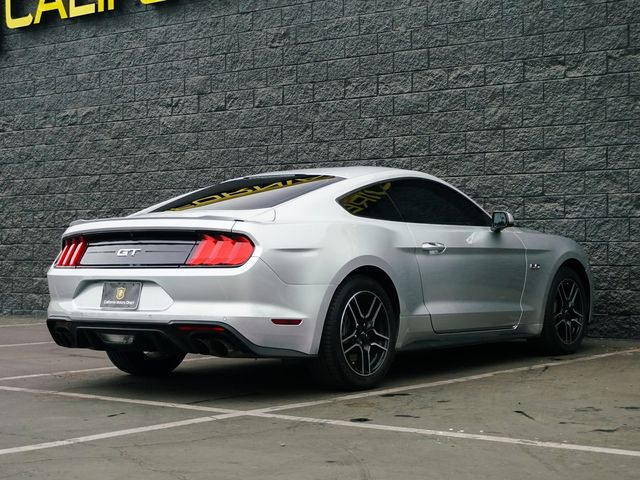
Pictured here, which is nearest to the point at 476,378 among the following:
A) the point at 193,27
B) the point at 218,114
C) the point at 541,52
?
the point at 541,52

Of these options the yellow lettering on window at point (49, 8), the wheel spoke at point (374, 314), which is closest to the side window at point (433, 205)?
the wheel spoke at point (374, 314)

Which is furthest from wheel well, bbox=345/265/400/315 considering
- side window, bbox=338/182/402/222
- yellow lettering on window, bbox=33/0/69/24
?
yellow lettering on window, bbox=33/0/69/24

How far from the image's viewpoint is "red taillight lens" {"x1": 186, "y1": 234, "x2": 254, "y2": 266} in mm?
6605

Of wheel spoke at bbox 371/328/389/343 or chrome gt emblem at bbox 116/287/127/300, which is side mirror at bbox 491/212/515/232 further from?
chrome gt emblem at bbox 116/287/127/300

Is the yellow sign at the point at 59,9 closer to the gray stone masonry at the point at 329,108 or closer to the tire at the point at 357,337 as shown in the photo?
the gray stone masonry at the point at 329,108

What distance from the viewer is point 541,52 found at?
1102 centimetres

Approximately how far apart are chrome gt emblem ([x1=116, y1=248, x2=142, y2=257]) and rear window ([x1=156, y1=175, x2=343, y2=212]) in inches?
25.1

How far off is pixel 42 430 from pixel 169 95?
27.6 ft

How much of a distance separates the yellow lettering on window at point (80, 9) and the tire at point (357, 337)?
338 inches

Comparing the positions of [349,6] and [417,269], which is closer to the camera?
[417,269]

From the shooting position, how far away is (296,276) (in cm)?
671

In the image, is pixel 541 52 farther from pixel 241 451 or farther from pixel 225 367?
pixel 241 451

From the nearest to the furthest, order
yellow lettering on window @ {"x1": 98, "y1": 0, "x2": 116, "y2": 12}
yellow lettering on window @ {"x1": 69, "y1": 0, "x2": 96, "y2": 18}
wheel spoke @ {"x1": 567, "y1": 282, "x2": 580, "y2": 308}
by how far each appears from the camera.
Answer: wheel spoke @ {"x1": 567, "y1": 282, "x2": 580, "y2": 308}
yellow lettering on window @ {"x1": 98, "y1": 0, "x2": 116, "y2": 12}
yellow lettering on window @ {"x1": 69, "y1": 0, "x2": 96, "y2": 18}

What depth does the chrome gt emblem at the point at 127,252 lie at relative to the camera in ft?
22.9
